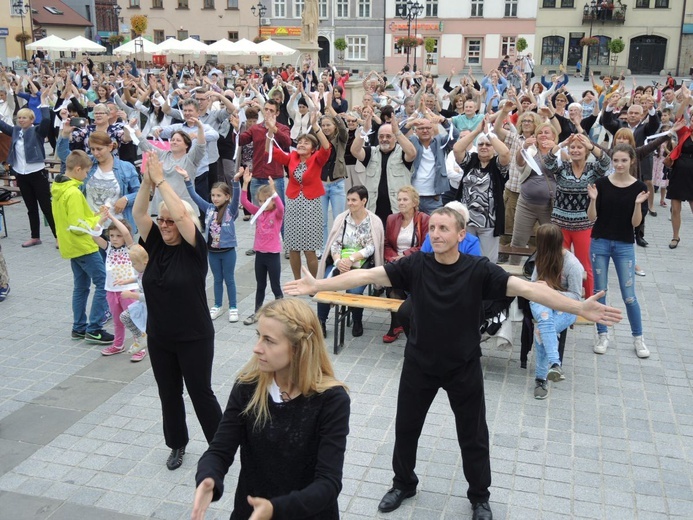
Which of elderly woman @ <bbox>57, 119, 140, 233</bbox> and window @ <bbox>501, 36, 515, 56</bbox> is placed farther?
window @ <bbox>501, 36, 515, 56</bbox>

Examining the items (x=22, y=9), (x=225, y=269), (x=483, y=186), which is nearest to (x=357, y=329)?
(x=225, y=269)

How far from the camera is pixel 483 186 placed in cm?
758

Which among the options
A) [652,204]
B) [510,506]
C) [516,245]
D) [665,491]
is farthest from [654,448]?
[652,204]

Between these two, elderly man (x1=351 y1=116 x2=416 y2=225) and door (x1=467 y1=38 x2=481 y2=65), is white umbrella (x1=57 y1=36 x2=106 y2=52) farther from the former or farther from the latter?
door (x1=467 y1=38 x2=481 y2=65)

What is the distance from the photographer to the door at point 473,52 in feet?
196

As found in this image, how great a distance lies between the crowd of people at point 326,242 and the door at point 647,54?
4859cm

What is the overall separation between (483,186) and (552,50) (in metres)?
55.4

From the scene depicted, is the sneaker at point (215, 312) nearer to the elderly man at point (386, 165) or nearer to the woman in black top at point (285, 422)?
the elderly man at point (386, 165)

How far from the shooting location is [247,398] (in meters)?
3.00

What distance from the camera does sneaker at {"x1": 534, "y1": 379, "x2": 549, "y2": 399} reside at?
6.25 metres

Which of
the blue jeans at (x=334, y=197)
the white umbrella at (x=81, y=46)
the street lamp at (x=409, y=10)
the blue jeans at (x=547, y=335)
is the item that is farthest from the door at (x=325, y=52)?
the blue jeans at (x=547, y=335)

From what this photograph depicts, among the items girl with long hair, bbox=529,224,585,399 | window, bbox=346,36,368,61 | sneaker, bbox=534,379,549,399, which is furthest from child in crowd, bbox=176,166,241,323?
window, bbox=346,36,368,61

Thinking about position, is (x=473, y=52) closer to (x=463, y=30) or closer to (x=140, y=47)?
(x=463, y=30)

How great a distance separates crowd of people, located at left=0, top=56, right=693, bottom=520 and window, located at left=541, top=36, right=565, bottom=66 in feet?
156
